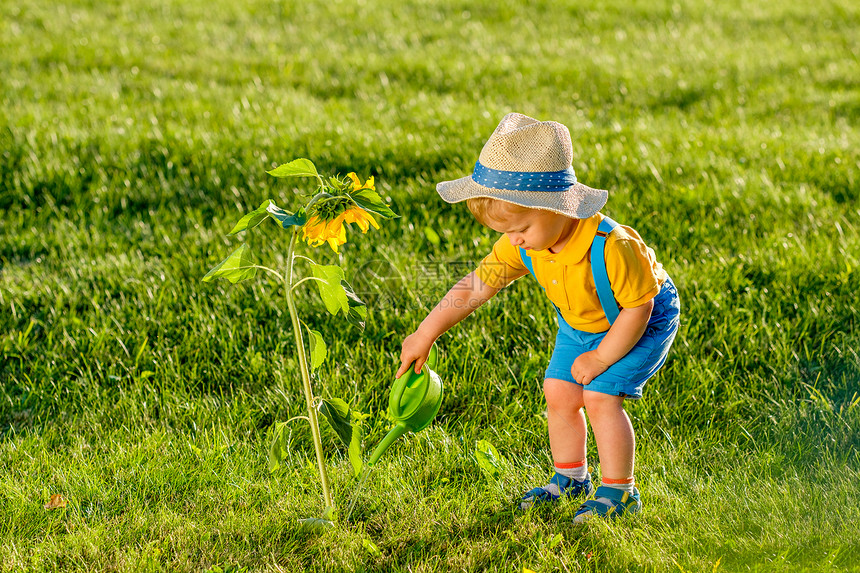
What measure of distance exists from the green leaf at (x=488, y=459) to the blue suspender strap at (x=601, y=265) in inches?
29.0

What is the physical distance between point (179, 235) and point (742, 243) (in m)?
2.88

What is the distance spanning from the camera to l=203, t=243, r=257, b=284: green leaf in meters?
1.89

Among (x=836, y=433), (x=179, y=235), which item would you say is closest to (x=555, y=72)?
(x=179, y=235)

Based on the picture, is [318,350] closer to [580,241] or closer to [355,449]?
[355,449]

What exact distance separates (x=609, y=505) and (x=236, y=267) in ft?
4.30

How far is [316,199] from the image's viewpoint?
182cm

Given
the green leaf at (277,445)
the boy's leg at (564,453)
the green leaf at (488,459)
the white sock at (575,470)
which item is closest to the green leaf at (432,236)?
the green leaf at (488,459)

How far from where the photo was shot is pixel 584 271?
83.4 inches

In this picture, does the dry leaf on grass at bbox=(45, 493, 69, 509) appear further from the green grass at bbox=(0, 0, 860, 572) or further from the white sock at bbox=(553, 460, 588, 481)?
the white sock at bbox=(553, 460, 588, 481)

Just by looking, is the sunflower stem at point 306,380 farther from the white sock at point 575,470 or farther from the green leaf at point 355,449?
the white sock at point 575,470

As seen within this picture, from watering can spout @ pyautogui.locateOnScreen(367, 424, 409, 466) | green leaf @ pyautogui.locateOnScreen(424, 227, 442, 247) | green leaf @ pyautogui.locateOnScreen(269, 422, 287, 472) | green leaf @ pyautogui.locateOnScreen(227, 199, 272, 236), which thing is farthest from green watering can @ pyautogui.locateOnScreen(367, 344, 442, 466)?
green leaf @ pyautogui.locateOnScreen(424, 227, 442, 247)

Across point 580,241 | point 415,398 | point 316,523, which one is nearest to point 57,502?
point 316,523

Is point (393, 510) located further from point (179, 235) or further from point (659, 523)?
point (179, 235)

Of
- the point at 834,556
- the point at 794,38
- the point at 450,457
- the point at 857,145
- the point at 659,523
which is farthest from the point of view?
the point at 794,38
